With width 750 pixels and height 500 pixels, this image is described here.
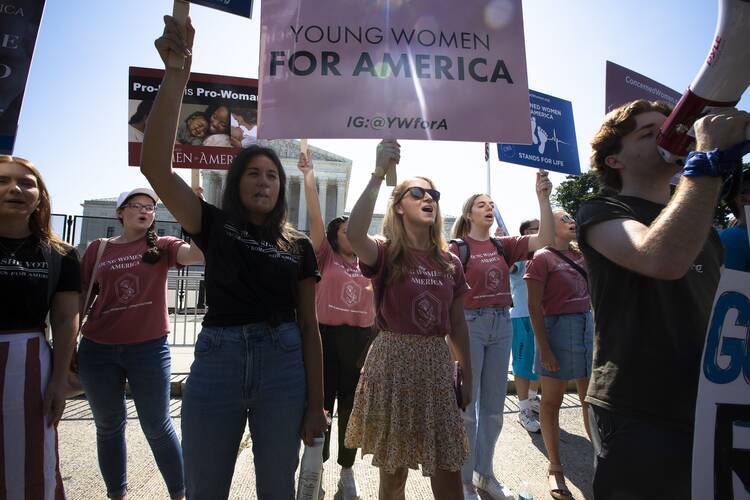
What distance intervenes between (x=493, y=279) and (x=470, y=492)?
5.09 feet

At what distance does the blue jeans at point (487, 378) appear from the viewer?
3.17 metres

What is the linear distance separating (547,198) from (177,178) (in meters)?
2.73

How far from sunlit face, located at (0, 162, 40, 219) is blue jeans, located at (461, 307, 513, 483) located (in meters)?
2.87

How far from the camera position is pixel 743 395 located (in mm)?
1160

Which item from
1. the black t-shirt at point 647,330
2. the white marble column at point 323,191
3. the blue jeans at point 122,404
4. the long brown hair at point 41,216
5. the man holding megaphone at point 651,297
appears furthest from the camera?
the white marble column at point 323,191

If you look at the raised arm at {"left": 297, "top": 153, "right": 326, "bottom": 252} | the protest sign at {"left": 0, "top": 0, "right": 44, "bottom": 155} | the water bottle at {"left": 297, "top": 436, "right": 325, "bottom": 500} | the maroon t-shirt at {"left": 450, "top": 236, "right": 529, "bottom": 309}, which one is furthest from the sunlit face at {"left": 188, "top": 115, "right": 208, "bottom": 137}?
the water bottle at {"left": 297, "top": 436, "right": 325, "bottom": 500}

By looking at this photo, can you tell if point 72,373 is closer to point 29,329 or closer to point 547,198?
point 29,329

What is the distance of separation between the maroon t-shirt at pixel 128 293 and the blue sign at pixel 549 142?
3.11m

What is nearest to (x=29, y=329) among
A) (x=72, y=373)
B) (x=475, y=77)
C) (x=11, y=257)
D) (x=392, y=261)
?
(x=11, y=257)

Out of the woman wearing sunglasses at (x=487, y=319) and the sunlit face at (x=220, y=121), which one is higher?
the sunlit face at (x=220, y=121)

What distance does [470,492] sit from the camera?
9.69ft

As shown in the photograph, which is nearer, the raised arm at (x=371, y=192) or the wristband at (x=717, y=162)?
the wristband at (x=717, y=162)

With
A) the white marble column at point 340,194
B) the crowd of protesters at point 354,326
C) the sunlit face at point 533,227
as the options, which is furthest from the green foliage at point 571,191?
the crowd of protesters at point 354,326

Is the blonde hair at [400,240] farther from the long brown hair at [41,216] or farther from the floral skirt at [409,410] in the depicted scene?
the long brown hair at [41,216]
